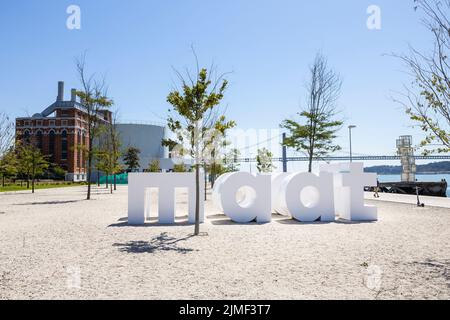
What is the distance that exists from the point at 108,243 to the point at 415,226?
373 inches

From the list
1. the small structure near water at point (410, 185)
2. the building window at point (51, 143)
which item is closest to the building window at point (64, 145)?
the building window at point (51, 143)

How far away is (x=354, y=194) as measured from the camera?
A: 43.7ft

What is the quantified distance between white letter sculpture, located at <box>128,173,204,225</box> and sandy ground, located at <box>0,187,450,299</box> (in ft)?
2.51

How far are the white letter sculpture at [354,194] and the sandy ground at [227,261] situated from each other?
1.36 m

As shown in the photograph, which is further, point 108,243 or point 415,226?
point 415,226

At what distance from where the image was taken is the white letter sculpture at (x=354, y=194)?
1318 cm

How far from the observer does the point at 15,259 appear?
7223mm

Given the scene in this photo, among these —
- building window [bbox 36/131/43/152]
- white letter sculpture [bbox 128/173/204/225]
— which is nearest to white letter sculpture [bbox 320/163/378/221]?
white letter sculpture [bbox 128/173/204/225]

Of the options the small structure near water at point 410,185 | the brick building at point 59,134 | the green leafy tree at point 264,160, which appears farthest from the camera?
the brick building at point 59,134

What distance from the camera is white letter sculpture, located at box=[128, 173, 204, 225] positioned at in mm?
12219

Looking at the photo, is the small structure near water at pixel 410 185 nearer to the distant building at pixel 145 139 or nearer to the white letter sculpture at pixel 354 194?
the white letter sculpture at pixel 354 194

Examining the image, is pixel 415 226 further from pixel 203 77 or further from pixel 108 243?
pixel 108 243

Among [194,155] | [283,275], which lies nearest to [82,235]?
[194,155]

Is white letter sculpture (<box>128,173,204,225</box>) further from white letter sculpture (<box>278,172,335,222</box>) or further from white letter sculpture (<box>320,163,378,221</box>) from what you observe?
white letter sculpture (<box>320,163,378,221</box>)
